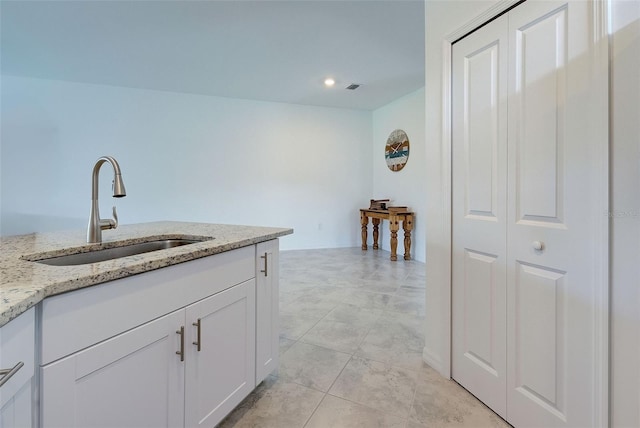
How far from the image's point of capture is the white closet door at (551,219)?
108 cm

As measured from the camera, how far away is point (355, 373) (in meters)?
1.75

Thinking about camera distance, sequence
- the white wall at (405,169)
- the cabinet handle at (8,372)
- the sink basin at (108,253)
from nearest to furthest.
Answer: the cabinet handle at (8,372) → the sink basin at (108,253) → the white wall at (405,169)

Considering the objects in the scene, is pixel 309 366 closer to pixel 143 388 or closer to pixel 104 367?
pixel 143 388

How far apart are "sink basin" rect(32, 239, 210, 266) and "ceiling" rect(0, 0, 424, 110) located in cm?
207

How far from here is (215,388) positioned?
1208 millimetres

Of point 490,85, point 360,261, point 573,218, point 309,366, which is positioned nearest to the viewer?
point 573,218

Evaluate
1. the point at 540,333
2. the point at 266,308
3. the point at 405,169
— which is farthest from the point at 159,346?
the point at 405,169

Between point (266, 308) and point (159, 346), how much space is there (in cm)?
58

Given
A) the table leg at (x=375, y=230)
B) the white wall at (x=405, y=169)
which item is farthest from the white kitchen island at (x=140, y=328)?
the table leg at (x=375, y=230)

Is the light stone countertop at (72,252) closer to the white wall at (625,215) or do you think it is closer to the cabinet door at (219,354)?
the cabinet door at (219,354)

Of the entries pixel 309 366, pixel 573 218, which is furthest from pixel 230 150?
pixel 573 218

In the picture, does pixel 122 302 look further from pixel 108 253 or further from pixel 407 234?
pixel 407 234

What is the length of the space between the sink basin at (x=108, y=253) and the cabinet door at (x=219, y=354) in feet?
1.58

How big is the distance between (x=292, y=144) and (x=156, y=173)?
2207 millimetres
